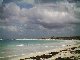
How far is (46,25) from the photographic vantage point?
156 inches

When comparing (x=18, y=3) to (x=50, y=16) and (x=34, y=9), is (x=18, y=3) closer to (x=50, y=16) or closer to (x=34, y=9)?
(x=34, y=9)

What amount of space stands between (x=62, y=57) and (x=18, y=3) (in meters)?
1.33

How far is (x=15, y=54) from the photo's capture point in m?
3.95

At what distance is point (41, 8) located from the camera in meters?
3.92

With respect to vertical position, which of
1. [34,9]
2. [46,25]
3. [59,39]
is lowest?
[59,39]

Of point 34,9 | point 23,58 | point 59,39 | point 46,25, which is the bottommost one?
point 23,58

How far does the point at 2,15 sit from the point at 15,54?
2.57ft

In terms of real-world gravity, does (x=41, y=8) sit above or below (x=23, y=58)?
above

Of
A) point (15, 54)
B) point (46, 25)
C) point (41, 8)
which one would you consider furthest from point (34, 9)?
point (15, 54)

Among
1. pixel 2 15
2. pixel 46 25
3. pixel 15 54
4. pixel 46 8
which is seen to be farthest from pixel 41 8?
pixel 15 54

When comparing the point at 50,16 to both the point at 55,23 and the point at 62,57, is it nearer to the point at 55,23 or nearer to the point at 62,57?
the point at 55,23

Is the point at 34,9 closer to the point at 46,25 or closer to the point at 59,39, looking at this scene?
the point at 46,25

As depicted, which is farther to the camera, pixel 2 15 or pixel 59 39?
pixel 59 39

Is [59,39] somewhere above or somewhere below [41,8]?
below
